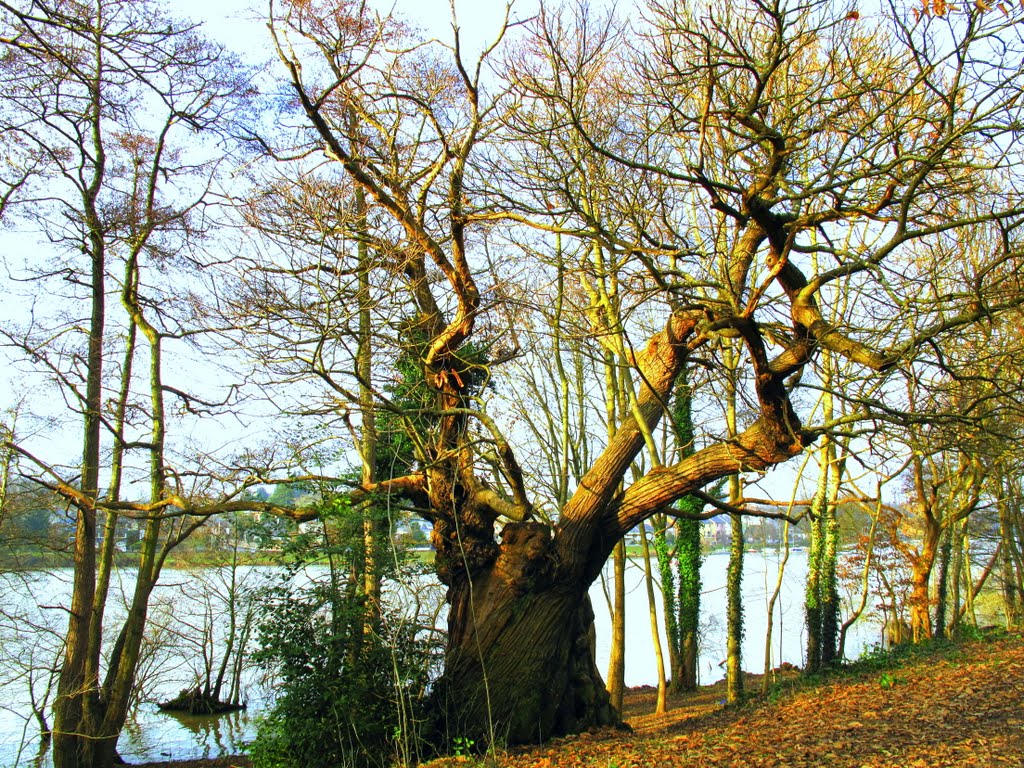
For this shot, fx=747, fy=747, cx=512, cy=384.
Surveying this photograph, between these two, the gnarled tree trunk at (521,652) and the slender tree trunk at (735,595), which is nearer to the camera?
the gnarled tree trunk at (521,652)

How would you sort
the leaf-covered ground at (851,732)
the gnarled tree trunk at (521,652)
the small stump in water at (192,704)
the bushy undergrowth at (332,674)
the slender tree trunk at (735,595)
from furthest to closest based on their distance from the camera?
the small stump in water at (192,704)
the slender tree trunk at (735,595)
the gnarled tree trunk at (521,652)
the bushy undergrowth at (332,674)
the leaf-covered ground at (851,732)

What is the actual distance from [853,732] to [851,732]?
0.01 meters

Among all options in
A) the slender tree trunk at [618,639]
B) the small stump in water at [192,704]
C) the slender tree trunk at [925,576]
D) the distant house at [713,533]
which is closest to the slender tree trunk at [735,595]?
the slender tree trunk at [618,639]

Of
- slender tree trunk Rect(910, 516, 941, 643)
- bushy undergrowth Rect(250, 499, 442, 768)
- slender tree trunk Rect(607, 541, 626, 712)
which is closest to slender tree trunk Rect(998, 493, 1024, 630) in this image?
slender tree trunk Rect(910, 516, 941, 643)

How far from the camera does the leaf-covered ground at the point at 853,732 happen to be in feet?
15.1

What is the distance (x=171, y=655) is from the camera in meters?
16.7

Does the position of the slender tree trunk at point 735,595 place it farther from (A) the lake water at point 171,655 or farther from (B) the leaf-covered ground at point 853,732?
(B) the leaf-covered ground at point 853,732

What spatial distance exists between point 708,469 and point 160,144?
10.3 metres

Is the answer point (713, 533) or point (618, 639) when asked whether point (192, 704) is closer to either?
point (618, 639)

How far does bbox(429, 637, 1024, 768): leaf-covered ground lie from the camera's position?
4.62m

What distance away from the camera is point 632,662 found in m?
22.8

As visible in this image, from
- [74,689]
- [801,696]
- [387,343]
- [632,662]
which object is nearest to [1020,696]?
[801,696]

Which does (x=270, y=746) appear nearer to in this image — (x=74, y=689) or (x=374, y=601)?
(x=374, y=601)

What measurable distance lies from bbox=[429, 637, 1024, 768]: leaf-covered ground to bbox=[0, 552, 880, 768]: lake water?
114 inches
